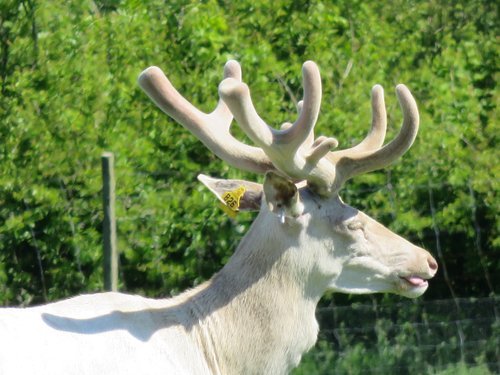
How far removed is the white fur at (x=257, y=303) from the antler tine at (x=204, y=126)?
0.21 meters

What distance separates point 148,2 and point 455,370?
3458 millimetres

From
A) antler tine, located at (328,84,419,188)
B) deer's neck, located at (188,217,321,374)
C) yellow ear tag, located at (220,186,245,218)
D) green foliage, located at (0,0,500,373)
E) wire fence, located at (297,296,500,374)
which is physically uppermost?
green foliage, located at (0,0,500,373)

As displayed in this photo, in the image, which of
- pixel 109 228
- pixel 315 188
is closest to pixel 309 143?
pixel 315 188

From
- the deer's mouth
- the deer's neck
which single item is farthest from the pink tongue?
the deer's neck

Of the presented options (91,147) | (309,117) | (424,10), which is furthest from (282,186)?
(424,10)

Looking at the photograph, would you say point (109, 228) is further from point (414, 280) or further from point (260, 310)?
point (414, 280)

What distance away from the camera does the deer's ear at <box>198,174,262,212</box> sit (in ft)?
19.4

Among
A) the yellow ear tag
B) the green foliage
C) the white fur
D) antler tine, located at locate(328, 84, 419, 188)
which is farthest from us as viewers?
the green foliage

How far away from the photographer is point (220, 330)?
5.67 m

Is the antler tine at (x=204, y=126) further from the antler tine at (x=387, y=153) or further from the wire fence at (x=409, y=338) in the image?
the wire fence at (x=409, y=338)

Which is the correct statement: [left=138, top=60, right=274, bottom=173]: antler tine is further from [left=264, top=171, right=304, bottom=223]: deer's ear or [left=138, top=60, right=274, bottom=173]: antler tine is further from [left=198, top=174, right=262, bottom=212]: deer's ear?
[left=264, top=171, right=304, bottom=223]: deer's ear

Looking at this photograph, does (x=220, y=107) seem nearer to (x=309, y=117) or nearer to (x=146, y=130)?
(x=309, y=117)

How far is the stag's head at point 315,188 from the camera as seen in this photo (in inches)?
221

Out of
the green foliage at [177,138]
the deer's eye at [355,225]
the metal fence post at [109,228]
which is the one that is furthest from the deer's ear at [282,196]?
the green foliage at [177,138]
